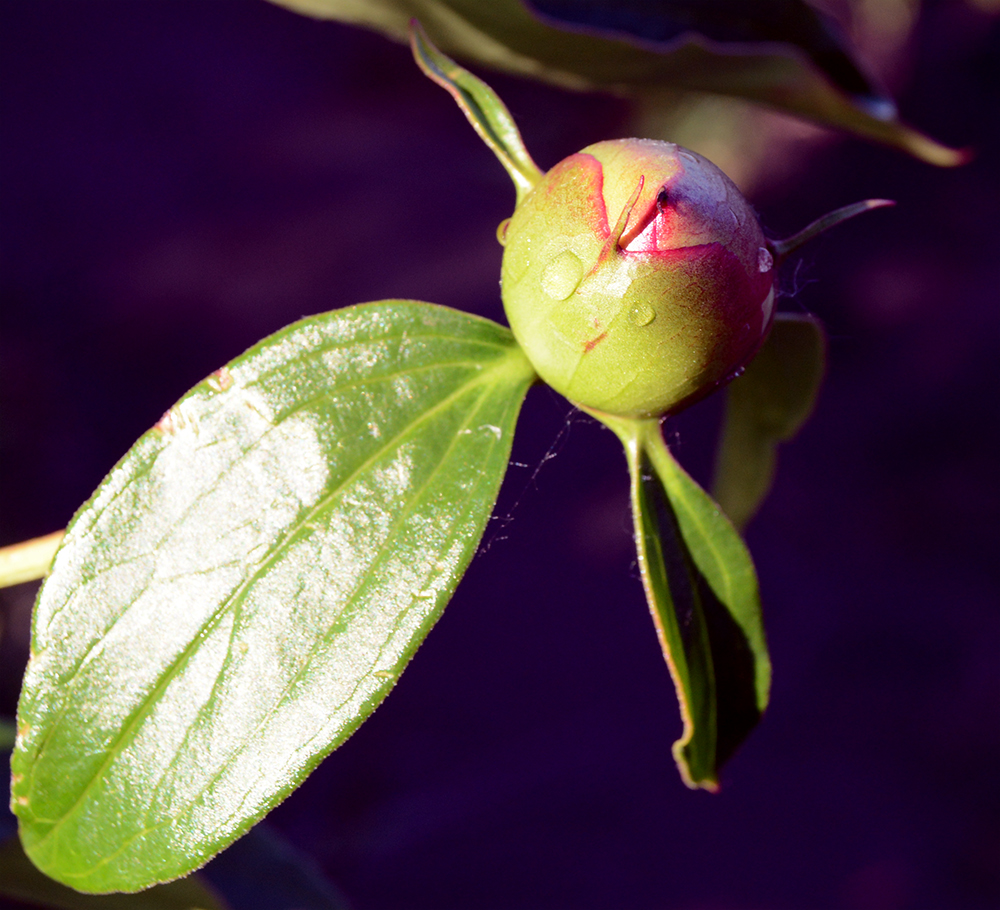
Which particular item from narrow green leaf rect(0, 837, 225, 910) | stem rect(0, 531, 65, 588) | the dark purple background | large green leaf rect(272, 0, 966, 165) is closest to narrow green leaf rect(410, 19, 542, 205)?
large green leaf rect(272, 0, 966, 165)

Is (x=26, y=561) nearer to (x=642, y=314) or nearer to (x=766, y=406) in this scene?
(x=642, y=314)

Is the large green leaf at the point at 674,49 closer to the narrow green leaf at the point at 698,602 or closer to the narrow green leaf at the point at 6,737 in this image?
the narrow green leaf at the point at 698,602

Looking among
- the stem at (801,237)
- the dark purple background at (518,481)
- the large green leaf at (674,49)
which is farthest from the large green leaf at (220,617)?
the dark purple background at (518,481)

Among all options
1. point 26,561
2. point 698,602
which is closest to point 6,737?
point 26,561

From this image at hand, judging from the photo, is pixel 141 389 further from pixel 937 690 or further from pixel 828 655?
pixel 937 690

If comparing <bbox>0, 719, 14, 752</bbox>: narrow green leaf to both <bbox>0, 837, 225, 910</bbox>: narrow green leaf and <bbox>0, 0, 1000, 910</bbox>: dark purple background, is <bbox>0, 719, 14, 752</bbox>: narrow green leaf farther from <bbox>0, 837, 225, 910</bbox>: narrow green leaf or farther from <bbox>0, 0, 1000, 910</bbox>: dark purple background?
<bbox>0, 0, 1000, 910</bbox>: dark purple background

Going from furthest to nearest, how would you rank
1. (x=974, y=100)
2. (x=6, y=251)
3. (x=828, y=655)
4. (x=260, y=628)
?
(x=974, y=100), (x=828, y=655), (x=6, y=251), (x=260, y=628)

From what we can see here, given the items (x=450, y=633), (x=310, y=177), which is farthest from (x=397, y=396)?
(x=310, y=177)
